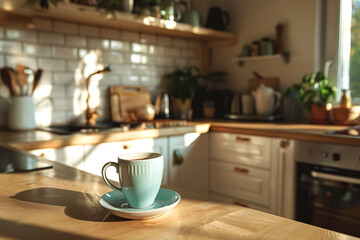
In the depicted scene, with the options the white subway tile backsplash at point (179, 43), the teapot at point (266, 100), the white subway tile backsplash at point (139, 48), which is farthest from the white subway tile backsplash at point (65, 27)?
the teapot at point (266, 100)

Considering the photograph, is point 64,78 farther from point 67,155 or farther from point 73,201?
point 73,201

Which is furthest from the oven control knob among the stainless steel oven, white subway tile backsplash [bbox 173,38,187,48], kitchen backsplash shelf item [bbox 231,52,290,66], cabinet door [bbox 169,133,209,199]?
white subway tile backsplash [bbox 173,38,187,48]

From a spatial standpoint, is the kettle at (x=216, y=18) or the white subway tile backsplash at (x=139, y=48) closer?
the white subway tile backsplash at (x=139, y=48)

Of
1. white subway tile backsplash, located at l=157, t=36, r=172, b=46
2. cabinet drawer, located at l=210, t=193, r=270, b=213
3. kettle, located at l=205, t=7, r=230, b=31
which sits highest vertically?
kettle, located at l=205, t=7, r=230, b=31

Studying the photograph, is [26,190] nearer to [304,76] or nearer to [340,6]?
[304,76]

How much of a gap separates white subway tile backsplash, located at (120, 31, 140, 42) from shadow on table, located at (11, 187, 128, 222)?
2.11 metres

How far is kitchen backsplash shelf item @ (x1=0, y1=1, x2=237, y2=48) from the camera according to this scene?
2.06 m

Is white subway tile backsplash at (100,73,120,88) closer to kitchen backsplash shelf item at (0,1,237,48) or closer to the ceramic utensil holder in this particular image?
kitchen backsplash shelf item at (0,1,237,48)

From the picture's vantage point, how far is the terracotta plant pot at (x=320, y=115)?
235 cm

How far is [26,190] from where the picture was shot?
2.37ft

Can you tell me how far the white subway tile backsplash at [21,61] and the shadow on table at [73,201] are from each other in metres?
1.70

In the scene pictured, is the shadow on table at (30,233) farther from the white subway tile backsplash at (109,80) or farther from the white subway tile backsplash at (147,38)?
the white subway tile backsplash at (147,38)

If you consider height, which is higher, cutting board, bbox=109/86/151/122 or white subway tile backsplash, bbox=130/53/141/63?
white subway tile backsplash, bbox=130/53/141/63

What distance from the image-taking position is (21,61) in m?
2.21
